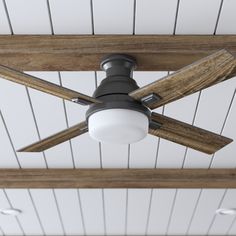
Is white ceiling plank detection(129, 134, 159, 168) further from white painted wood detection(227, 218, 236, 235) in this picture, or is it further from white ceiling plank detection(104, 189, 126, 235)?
white painted wood detection(227, 218, 236, 235)

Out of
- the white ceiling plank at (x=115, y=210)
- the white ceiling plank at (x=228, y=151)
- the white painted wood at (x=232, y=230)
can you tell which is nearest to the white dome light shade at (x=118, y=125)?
the white ceiling plank at (x=228, y=151)

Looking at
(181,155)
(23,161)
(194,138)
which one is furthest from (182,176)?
(194,138)

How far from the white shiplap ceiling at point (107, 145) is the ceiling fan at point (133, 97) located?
0.18m

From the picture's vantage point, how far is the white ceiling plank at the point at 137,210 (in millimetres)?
3107

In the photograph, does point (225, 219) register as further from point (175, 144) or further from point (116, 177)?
point (175, 144)

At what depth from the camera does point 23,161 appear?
2629 mm

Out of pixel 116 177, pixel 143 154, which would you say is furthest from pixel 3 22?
pixel 116 177

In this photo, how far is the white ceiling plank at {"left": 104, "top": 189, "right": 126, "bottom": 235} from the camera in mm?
3117

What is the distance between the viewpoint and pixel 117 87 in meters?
1.39

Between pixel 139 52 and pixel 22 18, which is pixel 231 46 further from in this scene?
pixel 22 18

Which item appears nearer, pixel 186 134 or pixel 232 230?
pixel 186 134

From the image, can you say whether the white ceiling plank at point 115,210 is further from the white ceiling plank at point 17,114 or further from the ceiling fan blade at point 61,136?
the ceiling fan blade at point 61,136

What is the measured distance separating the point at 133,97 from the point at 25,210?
2.30 m

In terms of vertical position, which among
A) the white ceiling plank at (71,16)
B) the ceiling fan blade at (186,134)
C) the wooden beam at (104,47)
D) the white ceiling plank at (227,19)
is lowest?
the ceiling fan blade at (186,134)
